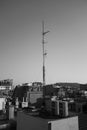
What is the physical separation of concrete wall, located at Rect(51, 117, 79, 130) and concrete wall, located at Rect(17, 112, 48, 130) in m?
0.81

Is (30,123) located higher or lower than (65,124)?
lower

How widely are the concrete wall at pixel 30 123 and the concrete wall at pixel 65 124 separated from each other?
810mm

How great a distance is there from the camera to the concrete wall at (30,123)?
13352mm

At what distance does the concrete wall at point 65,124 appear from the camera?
1312cm

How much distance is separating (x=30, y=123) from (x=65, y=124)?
345 cm

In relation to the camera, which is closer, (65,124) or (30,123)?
(65,124)

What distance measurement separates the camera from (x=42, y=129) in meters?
A: 13.3

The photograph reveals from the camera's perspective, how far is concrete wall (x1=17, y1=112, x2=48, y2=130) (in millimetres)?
13352

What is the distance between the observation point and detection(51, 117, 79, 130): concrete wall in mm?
13123

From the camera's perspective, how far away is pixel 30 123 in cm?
1476

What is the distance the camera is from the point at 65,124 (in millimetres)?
13820

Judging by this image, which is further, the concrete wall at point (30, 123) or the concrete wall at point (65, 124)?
the concrete wall at point (30, 123)

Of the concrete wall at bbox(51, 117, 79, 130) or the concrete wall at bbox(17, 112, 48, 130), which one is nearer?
the concrete wall at bbox(51, 117, 79, 130)

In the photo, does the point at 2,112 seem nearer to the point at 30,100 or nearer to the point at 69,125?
the point at 30,100
